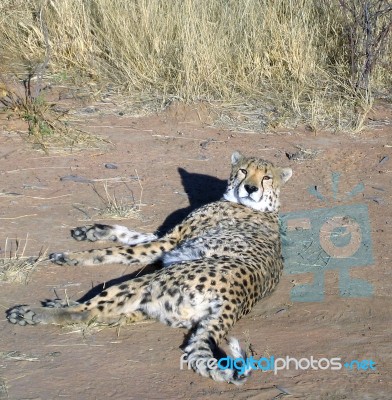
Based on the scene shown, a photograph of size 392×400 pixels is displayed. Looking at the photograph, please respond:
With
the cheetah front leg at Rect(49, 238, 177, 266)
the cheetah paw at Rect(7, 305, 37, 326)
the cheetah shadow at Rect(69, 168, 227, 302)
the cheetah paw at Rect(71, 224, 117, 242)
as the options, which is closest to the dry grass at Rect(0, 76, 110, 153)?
the cheetah shadow at Rect(69, 168, 227, 302)

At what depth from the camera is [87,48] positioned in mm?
7215

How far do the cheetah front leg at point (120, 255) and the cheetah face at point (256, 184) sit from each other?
521 millimetres

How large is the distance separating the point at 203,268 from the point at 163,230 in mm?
1299

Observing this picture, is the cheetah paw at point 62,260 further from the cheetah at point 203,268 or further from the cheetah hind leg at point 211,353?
the cheetah hind leg at point 211,353

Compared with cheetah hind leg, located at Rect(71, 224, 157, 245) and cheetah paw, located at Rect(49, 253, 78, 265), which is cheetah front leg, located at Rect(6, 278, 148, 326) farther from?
cheetah hind leg, located at Rect(71, 224, 157, 245)

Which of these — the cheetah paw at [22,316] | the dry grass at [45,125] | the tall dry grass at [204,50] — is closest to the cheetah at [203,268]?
the cheetah paw at [22,316]

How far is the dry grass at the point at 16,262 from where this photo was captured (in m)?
4.21

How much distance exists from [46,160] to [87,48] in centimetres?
168

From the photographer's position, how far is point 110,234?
487 cm

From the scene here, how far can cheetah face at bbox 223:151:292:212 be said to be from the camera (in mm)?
4867

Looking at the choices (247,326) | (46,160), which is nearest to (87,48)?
(46,160)

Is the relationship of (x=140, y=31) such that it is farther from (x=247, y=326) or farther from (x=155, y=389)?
(x=155, y=389)

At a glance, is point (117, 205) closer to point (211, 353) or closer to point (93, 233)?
point (93, 233)

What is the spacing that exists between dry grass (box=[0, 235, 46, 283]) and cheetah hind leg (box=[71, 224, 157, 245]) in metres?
0.34
